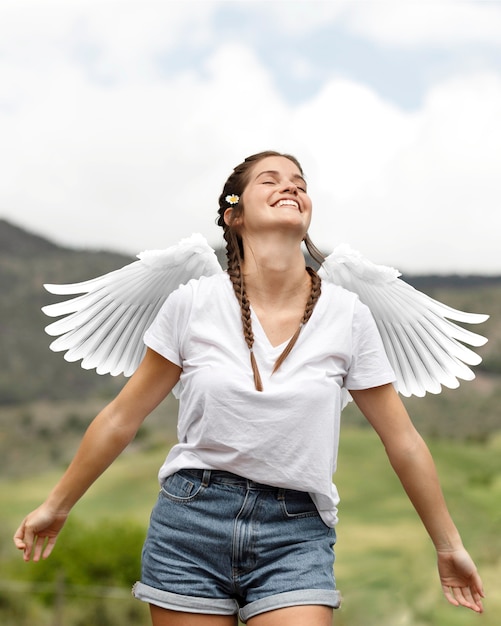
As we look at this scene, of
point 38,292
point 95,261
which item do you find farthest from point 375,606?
point 38,292

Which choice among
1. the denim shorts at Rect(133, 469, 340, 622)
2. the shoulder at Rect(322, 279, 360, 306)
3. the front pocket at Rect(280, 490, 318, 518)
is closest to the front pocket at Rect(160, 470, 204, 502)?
the denim shorts at Rect(133, 469, 340, 622)

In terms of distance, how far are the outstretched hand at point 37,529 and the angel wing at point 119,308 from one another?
416 millimetres

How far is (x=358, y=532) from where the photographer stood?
13719 millimetres

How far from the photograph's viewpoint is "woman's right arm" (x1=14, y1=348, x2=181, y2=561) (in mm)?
2109

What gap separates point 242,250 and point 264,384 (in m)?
0.38

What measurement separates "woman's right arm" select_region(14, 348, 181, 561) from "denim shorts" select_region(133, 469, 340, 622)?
7.9 inches

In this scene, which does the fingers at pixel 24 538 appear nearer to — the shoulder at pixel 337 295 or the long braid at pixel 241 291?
the long braid at pixel 241 291

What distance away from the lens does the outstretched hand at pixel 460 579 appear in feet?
6.97

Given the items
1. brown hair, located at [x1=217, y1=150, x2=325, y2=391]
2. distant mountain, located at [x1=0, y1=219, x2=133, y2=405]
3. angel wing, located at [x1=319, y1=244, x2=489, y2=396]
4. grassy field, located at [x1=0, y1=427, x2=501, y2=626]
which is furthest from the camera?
distant mountain, located at [x1=0, y1=219, x2=133, y2=405]

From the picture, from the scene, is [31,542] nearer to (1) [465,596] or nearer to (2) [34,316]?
(1) [465,596]

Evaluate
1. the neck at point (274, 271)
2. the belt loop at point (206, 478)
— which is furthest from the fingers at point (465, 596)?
the neck at point (274, 271)

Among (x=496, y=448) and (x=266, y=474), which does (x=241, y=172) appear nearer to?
(x=266, y=474)

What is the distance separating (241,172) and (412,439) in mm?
720

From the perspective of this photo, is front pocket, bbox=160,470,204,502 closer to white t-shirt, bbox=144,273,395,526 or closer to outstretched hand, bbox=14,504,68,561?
white t-shirt, bbox=144,273,395,526
